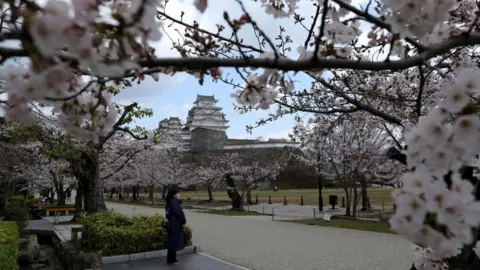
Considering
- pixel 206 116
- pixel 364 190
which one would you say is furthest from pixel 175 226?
pixel 206 116

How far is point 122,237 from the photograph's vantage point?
9234 millimetres

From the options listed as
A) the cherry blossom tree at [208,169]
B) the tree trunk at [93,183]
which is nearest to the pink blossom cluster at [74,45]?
the tree trunk at [93,183]

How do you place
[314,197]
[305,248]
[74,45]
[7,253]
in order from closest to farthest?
[74,45] < [7,253] < [305,248] < [314,197]

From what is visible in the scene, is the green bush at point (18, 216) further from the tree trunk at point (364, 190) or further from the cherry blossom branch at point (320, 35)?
the cherry blossom branch at point (320, 35)

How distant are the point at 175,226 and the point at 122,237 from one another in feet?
4.61

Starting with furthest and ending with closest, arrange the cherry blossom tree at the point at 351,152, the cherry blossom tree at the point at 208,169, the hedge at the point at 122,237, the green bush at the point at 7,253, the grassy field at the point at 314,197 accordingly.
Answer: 1. the cherry blossom tree at the point at 208,169
2. the grassy field at the point at 314,197
3. the cherry blossom tree at the point at 351,152
4. the hedge at the point at 122,237
5. the green bush at the point at 7,253

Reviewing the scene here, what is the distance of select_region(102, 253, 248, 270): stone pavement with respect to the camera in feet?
27.1

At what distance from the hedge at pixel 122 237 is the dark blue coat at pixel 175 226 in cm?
100

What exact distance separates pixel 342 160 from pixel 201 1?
55.7ft

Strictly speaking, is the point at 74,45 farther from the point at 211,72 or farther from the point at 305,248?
the point at 305,248

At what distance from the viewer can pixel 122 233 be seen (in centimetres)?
924

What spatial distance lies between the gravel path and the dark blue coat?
1336mm

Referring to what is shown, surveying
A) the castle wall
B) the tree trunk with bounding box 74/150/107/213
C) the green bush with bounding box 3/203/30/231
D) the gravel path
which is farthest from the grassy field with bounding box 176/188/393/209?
the green bush with bounding box 3/203/30/231

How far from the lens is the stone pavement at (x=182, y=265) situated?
8266 mm
